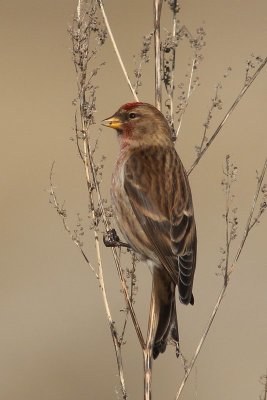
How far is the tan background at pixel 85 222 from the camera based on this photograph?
8.60 metres

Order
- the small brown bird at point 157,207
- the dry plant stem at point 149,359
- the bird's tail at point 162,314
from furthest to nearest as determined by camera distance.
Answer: the small brown bird at point 157,207
the bird's tail at point 162,314
the dry plant stem at point 149,359

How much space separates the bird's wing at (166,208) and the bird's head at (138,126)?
0.31 ft

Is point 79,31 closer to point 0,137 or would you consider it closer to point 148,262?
point 148,262

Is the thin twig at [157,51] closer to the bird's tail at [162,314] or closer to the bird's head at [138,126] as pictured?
the bird's head at [138,126]

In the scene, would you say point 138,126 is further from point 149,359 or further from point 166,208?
point 149,359

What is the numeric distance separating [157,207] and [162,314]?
50 centimetres

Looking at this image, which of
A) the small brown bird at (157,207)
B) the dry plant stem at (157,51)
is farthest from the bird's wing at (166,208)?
the dry plant stem at (157,51)

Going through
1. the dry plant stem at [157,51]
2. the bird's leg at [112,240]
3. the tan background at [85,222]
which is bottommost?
the tan background at [85,222]

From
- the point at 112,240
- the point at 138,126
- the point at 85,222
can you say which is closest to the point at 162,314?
the point at 112,240

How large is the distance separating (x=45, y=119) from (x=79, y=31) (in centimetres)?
790

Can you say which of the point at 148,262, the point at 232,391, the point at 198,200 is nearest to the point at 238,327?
the point at 232,391

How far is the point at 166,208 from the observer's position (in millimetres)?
5297

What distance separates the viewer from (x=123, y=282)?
15.9 ft

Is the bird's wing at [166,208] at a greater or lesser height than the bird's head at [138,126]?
lesser
